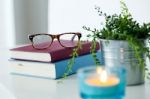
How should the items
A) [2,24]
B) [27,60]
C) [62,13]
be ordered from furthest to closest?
[2,24], [62,13], [27,60]

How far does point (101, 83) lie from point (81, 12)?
1.26 metres

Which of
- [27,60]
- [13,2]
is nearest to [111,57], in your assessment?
[27,60]

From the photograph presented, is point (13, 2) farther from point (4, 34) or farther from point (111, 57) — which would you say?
point (111, 57)

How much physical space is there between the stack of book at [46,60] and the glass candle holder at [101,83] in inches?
12.3

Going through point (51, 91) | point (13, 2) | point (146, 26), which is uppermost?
point (13, 2)

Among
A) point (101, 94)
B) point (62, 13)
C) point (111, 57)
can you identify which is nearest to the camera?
point (101, 94)

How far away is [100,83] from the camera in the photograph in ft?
1.71

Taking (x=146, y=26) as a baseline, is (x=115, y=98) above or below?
below

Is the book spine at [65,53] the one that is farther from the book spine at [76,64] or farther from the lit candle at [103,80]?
the lit candle at [103,80]

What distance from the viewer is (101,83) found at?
0.52m

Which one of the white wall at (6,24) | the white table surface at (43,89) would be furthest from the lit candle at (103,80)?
the white wall at (6,24)

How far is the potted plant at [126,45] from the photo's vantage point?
757mm

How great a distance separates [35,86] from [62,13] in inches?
40.9

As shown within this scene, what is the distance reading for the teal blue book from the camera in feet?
2.89
